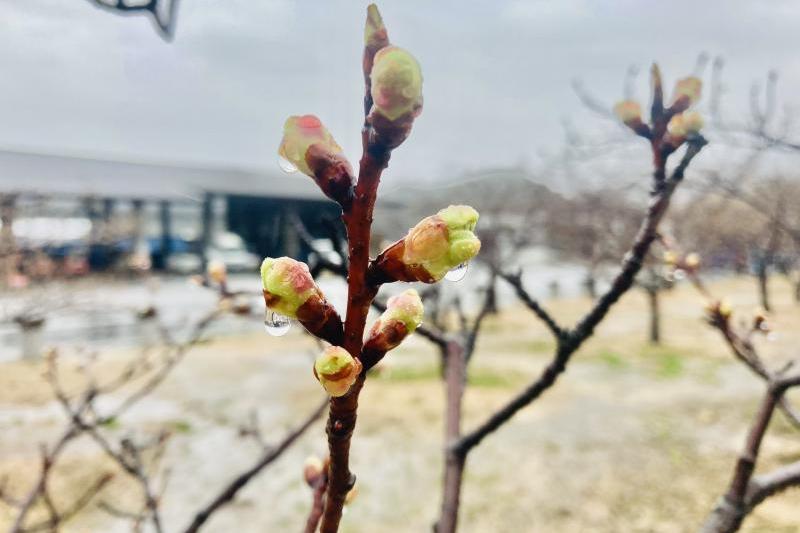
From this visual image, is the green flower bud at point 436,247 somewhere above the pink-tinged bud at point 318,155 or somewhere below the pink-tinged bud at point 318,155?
below

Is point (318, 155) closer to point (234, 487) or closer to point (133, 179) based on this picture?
point (234, 487)

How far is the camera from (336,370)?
0.48 metres

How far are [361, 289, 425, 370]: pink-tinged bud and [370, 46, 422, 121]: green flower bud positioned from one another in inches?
7.0

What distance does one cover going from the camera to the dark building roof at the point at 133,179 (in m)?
25.7

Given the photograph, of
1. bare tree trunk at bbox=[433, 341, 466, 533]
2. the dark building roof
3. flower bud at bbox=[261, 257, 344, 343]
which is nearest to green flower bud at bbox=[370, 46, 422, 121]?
flower bud at bbox=[261, 257, 344, 343]

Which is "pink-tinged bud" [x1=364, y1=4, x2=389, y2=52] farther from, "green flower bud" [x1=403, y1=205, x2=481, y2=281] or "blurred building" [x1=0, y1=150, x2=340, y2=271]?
"blurred building" [x1=0, y1=150, x2=340, y2=271]

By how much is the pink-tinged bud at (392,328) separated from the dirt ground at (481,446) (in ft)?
10.0

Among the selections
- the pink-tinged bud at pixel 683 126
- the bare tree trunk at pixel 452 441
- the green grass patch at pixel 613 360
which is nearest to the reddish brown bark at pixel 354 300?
the pink-tinged bud at pixel 683 126

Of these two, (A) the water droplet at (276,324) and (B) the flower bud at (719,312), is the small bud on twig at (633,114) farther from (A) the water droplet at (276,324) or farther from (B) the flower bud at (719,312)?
(B) the flower bud at (719,312)

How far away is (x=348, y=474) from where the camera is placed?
56 centimetres

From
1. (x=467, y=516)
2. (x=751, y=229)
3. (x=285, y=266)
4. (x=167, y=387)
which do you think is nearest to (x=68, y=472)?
(x=167, y=387)

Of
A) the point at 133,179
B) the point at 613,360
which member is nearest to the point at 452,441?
the point at 613,360

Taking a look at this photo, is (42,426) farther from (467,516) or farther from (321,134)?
(321,134)

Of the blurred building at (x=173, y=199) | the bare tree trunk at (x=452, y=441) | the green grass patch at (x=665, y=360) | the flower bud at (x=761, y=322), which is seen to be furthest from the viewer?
the blurred building at (x=173, y=199)
